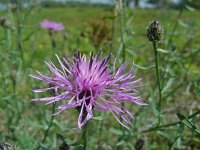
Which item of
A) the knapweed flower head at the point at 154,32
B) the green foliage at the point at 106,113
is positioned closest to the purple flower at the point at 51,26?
the green foliage at the point at 106,113

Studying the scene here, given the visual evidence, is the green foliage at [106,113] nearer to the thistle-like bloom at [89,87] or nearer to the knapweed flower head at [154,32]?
the knapweed flower head at [154,32]

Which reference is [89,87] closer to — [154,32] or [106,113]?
[154,32]

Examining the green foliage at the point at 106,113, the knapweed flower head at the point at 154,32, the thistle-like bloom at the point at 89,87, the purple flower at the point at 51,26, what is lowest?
the green foliage at the point at 106,113

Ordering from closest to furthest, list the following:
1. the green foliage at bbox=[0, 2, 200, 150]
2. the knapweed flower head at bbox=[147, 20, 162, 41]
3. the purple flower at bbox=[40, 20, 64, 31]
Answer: the knapweed flower head at bbox=[147, 20, 162, 41] < the green foliage at bbox=[0, 2, 200, 150] < the purple flower at bbox=[40, 20, 64, 31]

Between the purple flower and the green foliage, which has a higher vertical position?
the purple flower

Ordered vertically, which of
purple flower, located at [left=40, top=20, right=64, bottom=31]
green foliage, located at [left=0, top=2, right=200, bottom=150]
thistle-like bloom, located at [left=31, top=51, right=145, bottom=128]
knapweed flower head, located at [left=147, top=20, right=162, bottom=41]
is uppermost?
knapweed flower head, located at [left=147, top=20, right=162, bottom=41]

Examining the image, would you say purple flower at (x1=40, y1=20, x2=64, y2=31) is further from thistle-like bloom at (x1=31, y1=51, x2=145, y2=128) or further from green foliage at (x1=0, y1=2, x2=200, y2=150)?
thistle-like bloom at (x1=31, y1=51, x2=145, y2=128)

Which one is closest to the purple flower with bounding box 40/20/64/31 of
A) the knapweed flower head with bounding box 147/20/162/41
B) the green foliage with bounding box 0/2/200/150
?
the green foliage with bounding box 0/2/200/150

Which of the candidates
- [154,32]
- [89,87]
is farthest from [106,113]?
[89,87]

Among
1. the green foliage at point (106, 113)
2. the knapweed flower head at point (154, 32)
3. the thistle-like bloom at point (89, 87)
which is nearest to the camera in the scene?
the thistle-like bloom at point (89, 87)

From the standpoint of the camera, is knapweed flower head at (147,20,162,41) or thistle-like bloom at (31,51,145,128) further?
knapweed flower head at (147,20,162,41)
